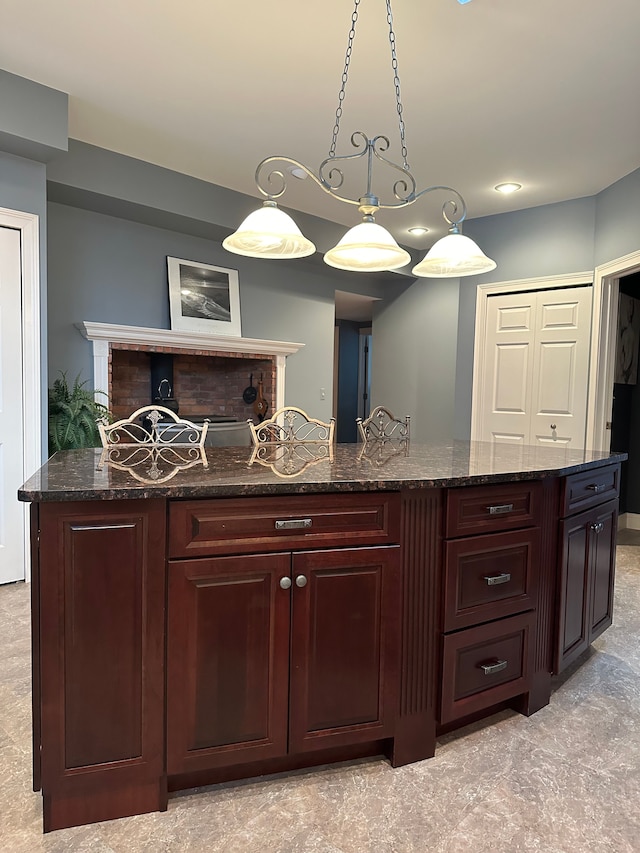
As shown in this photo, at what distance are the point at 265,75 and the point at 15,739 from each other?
3.08m

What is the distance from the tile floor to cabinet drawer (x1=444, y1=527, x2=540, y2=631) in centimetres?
43

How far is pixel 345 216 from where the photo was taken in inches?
198

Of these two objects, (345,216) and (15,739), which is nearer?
(15,739)

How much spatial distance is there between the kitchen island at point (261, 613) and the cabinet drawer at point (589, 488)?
0.14 meters

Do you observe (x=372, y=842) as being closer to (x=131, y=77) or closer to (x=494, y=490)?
(x=494, y=490)

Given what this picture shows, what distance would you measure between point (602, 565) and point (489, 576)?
2.94ft

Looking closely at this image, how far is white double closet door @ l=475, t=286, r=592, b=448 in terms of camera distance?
4.54m

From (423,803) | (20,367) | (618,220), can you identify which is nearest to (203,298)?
(20,367)

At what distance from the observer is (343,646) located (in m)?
1.59

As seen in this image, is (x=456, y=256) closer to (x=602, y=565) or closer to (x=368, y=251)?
(x=368, y=251)

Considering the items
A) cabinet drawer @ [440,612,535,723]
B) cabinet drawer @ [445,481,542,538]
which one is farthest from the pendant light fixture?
cabinet drawer @ [440,612,535,723]

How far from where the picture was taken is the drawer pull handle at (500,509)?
179cm

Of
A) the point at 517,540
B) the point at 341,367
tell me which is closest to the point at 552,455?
the point at 517,540

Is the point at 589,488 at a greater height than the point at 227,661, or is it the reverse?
the point at 589,488
